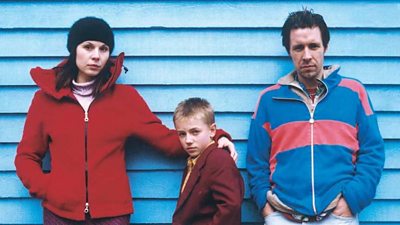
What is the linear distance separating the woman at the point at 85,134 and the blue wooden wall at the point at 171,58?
198mm

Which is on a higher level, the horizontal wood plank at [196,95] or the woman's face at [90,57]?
the woman's face at [90,57]

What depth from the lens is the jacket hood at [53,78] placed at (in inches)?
138

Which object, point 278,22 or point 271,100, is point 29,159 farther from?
point 278,22

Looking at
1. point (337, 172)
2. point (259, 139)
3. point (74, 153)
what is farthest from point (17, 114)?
point (337, 172)

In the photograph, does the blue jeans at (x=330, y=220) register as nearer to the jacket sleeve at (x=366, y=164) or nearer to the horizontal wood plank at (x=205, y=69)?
the jacket sleeve at (x=366, y=164)

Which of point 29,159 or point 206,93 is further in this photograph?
point 206,93

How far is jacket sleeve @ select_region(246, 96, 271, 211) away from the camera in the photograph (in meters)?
3.41

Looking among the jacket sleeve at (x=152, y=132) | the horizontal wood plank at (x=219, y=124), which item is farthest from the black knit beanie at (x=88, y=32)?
the horizontal wood plank at (x=219, y=124)

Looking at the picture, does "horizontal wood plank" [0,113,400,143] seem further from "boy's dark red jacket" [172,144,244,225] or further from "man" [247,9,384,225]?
"boy's dark red jacket" [172,144,244,225]

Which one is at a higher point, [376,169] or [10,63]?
[10,63]

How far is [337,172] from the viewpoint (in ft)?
10.7

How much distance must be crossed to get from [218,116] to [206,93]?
7.0 inches

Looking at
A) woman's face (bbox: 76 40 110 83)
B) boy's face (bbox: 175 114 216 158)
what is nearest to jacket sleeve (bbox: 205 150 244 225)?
boy's face (bbox: 175 114 216 158)

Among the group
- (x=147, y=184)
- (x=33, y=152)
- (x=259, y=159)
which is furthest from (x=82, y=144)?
(x=259, y=159)
